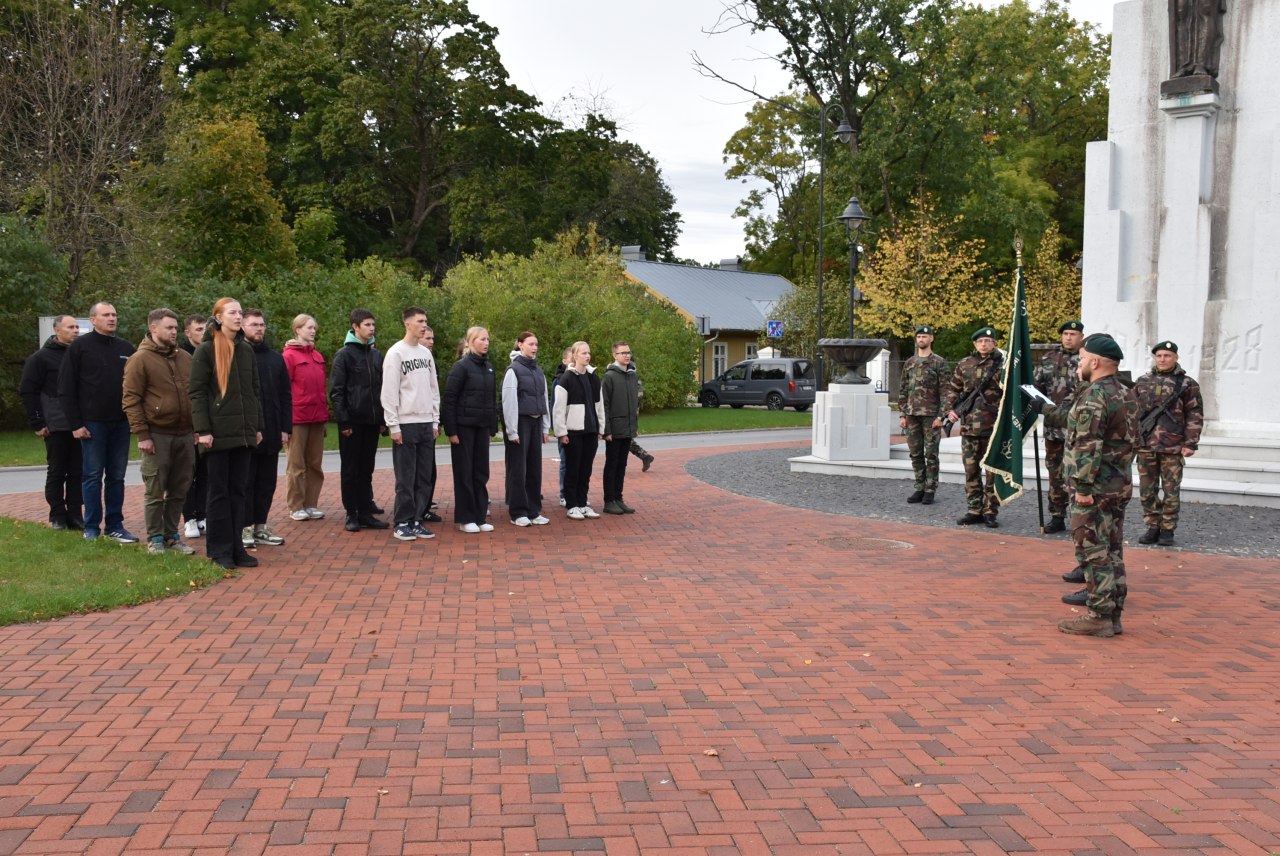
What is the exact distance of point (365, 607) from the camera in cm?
719

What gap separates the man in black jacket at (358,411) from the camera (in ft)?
33.2

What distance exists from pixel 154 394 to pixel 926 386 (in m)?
7.61

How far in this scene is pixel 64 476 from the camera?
9.86 meters

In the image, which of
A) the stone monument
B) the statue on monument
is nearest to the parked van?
the stone monument

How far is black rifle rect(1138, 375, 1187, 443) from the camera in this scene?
9.98m

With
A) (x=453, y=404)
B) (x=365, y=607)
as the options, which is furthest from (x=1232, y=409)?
(x=365, y=607)

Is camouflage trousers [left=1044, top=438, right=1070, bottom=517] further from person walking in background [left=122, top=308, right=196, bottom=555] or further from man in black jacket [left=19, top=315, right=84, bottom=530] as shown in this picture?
man in black jacket [left=19, top=315, right=84, bottom=530]

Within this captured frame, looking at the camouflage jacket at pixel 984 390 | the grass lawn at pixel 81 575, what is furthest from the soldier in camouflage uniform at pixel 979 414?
the grass lawn at pixel 81 575

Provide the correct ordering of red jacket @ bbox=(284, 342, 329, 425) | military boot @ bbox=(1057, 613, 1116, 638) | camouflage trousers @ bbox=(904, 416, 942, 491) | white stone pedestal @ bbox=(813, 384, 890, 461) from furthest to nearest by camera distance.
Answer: white stone pedestal @ bbox=(813, 384, 890, 461) < camouflage trousers @ bbox=(904, 416, 942, 491) < red jacket @ bbox=(284, 342, 329, 425) < military boot @ bbox=(1057, 613, 1116, 638)

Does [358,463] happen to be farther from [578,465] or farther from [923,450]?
[923,450]

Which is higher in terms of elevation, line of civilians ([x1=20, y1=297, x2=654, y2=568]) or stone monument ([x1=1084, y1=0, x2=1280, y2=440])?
stone monument ([x1=1084, y1=0, x2=1280, y2=440])

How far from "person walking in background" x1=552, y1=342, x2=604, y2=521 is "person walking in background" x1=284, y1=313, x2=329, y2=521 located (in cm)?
232

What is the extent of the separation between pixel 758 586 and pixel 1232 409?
954cm

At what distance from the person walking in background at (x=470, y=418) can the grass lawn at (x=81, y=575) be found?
2600mm
